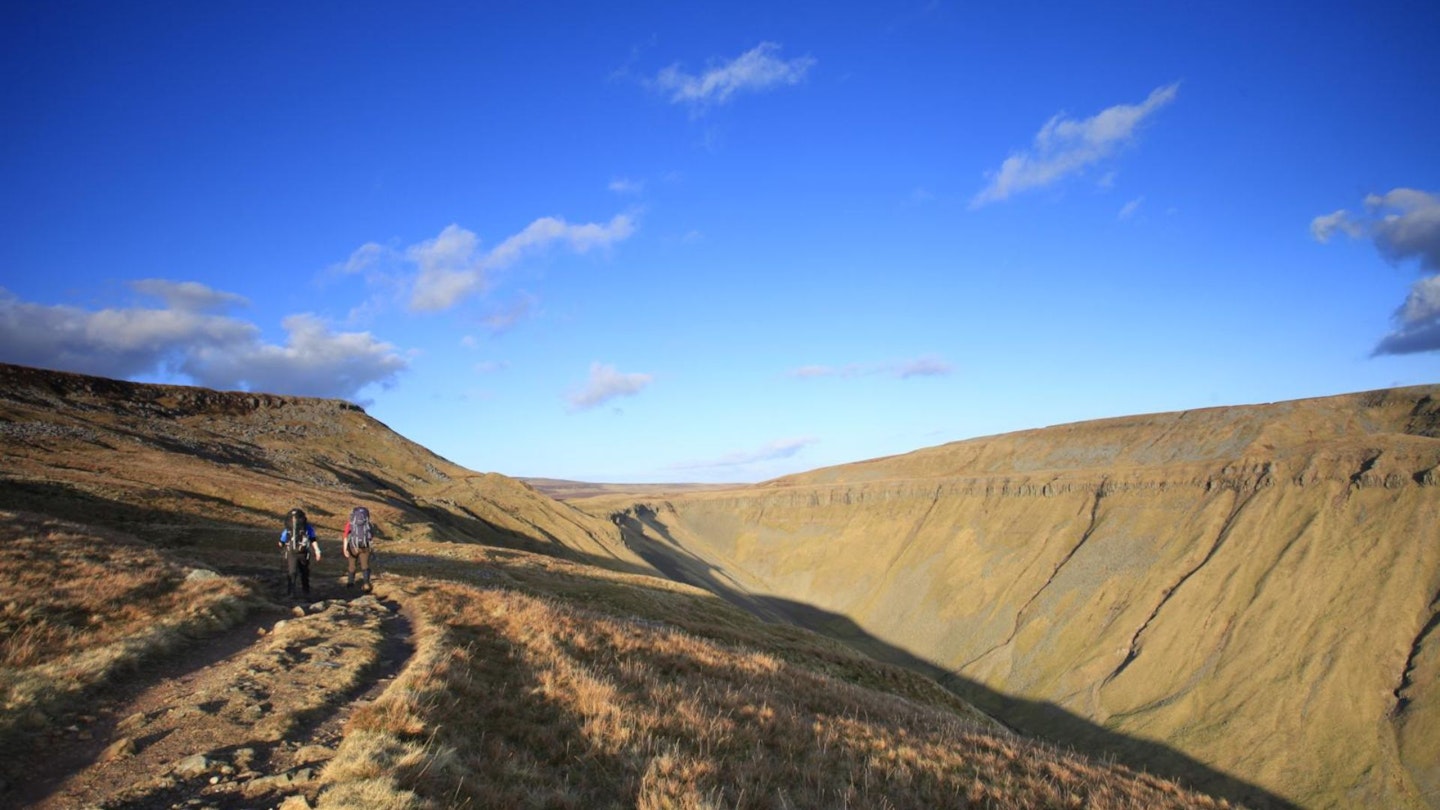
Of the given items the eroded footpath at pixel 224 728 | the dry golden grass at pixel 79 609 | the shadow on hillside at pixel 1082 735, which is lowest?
the shadow on hillside at pixel 1082 735

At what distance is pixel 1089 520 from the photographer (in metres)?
71.6

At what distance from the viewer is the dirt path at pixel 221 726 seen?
6199 millimetres

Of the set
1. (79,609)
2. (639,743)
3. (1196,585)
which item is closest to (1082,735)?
(1196,585)

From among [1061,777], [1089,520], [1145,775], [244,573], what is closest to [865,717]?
[1061,777]

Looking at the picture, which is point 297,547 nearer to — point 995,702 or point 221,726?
point 221,726

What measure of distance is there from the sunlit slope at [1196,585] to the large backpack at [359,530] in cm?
4576

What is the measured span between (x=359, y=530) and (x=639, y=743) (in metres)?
12.1

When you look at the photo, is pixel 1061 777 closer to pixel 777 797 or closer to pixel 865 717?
pixel 865 717

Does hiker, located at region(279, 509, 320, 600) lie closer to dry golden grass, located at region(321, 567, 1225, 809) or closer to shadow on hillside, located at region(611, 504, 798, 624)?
dry golden grass, located at region(321, 567, 1225, 809)

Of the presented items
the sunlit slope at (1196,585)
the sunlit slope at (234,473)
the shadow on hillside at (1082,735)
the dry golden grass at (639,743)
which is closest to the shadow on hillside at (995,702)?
the shadow on hillside at (1082,735)

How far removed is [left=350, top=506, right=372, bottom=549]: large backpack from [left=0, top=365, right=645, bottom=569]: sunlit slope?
10440mm

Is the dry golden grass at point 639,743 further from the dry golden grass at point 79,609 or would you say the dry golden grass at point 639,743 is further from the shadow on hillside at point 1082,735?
the shadow on hillside at point 1082,735

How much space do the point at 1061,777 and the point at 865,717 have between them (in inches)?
135

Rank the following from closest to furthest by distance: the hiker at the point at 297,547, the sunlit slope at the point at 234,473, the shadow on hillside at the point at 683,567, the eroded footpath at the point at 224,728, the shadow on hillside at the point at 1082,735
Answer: the eroded footpath at the point at 224,728 < the hiker at the point at 297,547 < the sunlit slope at the point at 234,473 < the shadow on hillside at the point at 1082,735 < the shadow on hillside at the point at 683,567
